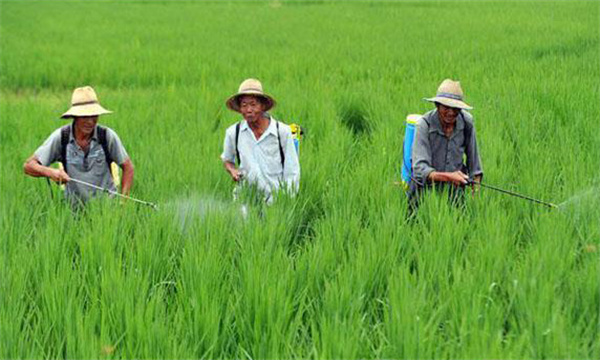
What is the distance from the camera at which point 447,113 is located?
3189mm

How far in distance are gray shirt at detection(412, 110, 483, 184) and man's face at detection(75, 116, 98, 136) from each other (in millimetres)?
1624

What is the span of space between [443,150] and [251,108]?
1.00 m

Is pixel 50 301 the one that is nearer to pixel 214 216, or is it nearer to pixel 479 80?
pixel 214 216

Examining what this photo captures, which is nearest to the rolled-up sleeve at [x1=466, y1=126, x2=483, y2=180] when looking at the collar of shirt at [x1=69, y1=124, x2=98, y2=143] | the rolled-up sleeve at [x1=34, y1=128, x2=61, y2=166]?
the collar of shirt at [x1=69, y1=124, x2=98, y2=143]

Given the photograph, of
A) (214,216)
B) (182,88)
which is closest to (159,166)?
(214,216)

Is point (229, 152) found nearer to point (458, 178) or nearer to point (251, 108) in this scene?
point (251, 108)

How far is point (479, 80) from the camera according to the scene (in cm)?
700

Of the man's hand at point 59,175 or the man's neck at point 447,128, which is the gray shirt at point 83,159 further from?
the man's neck at point 447,128

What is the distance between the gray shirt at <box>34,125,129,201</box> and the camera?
323 cm

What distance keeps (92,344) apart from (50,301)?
435 mm

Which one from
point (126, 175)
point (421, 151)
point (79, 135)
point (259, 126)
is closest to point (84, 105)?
point (79, 135)

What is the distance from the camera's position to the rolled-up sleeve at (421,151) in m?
3.22

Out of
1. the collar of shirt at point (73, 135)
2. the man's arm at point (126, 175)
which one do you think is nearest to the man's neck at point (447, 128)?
the man's arm at point (126, 175)

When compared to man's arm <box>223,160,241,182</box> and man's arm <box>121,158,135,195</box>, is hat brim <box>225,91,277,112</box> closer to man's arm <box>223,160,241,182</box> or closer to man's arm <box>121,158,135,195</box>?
man's arm <box>223,160,241,182</box>
